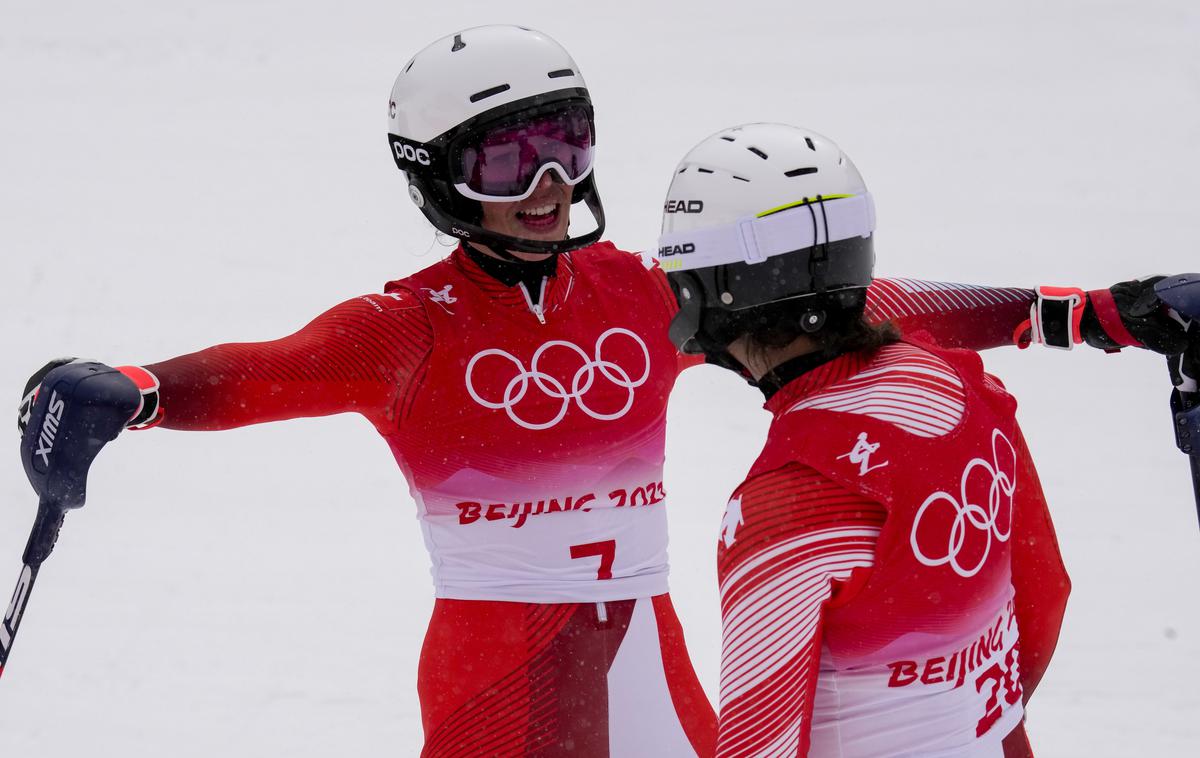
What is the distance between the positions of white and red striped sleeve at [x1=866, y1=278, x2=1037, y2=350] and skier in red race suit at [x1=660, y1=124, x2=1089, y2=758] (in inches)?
43.4

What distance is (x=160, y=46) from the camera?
431 inches

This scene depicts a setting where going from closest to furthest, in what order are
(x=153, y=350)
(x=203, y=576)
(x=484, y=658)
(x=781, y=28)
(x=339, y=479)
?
(x=484, y=658)
(x=203, y=576)
(x=339, y=479)
(x=153, y=350)
(x=781, y=28)

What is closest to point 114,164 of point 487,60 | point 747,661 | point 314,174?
point 314,174

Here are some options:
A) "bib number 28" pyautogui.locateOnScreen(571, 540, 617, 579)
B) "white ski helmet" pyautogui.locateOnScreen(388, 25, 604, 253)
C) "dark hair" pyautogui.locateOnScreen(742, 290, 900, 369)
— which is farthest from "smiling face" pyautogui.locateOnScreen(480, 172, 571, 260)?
"dark hair" pyautogui.locateOnScreen(742, 290, 900, 369)

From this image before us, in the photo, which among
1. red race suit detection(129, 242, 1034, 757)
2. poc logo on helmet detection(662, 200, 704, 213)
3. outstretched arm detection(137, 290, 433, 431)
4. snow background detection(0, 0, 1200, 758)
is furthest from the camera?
snow background detection(0, 0, 1200, 758)

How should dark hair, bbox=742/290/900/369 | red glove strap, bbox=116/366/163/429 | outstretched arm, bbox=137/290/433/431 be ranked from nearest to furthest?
1. dark hair, bbox=742/290/900/369
2. red glove strap, bbox=116/366/163/429
3. outstretched arm, bbox=137/290/433/431

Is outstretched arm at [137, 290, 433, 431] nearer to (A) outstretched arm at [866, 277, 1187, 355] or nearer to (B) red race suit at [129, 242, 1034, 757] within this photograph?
(B) red race suit at [129, 242, 1034, 757]

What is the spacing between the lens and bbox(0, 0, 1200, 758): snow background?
5.88 meters

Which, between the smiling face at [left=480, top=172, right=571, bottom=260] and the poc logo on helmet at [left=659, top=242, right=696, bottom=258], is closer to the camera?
the poc logo on helmet at [left=659, top=242, right=696, bottom=258]

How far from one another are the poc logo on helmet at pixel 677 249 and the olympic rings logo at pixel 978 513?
61 cm

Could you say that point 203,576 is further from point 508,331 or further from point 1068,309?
point 1068,309

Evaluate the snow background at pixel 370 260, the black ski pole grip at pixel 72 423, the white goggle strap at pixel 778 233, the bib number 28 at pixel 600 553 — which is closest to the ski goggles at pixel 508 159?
the bib number 28 at pixel 600 553

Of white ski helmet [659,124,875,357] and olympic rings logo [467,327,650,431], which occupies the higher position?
white ski helmet [659,124,875,357]

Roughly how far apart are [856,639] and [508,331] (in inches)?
61.4
